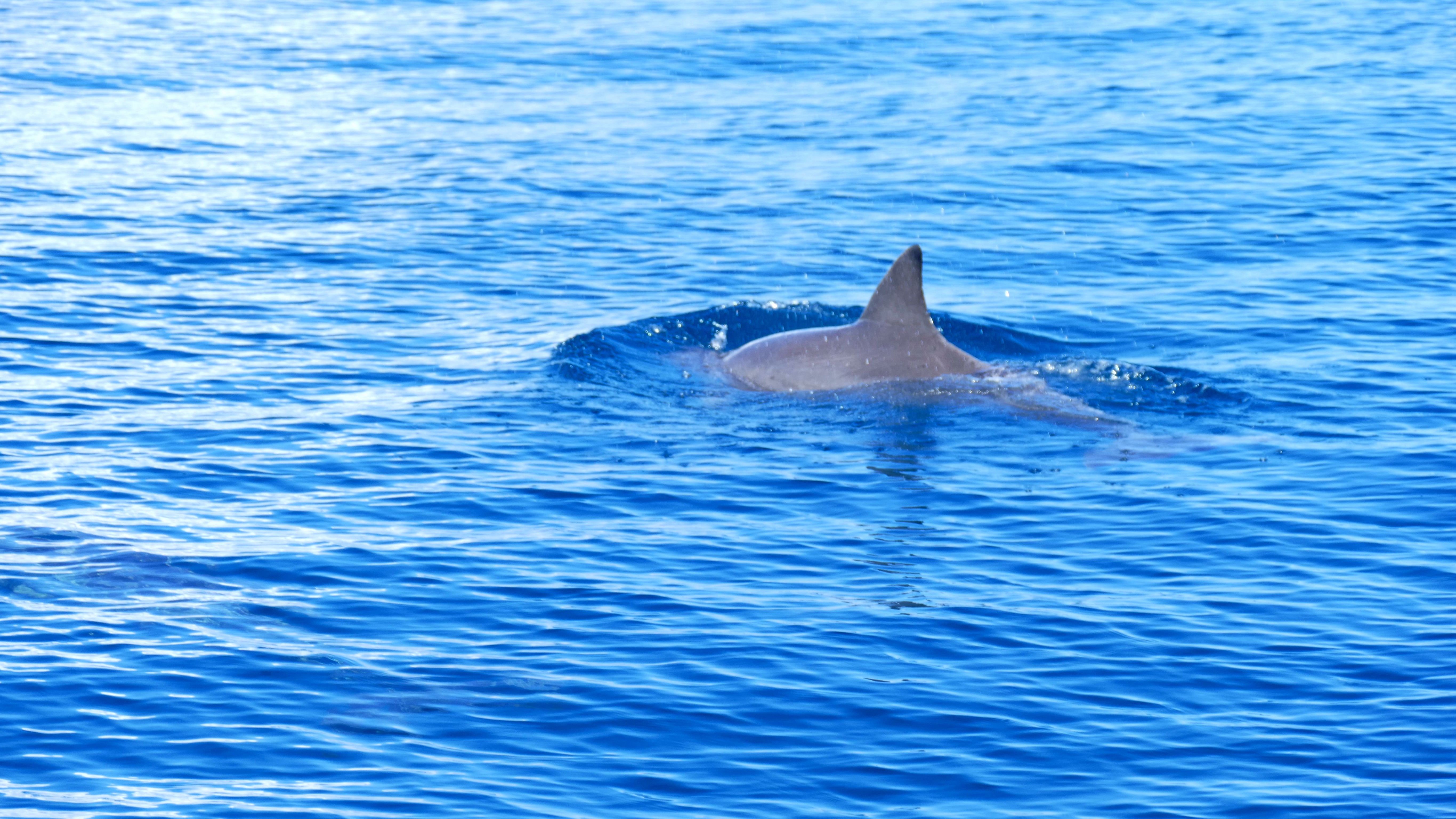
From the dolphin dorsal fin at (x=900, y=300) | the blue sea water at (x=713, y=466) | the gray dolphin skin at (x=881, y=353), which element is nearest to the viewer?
the blue sea water at (x=713, y=466)

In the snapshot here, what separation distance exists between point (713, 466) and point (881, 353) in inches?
125

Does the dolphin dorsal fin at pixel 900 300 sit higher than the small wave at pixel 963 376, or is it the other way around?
the dolphin dorsal fin at pixel 900 300

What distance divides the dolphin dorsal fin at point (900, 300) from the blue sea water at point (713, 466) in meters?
1.12

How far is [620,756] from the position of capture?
11984mm

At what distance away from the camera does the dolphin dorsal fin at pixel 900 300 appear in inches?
806

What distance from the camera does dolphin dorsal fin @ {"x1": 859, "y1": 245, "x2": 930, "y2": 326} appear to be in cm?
2048


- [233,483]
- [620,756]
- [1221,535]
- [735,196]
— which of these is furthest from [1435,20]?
[620,756]

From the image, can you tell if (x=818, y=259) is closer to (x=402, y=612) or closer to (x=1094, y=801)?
(x=402, y=612)

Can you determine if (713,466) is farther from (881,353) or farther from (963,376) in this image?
(963,376)

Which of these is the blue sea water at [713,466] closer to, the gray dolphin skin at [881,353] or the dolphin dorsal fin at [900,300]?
the gray dolphin skin at [881,353]

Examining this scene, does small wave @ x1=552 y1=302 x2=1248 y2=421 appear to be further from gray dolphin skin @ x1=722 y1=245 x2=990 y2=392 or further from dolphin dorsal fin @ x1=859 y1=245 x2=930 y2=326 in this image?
dolphin dorsal fin @ x1=859 y1=245 x2=930 y2=326

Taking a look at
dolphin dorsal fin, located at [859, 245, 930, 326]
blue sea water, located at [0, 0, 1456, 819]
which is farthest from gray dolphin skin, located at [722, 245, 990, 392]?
blue sea water, located at [0, 0, 1456, 819]

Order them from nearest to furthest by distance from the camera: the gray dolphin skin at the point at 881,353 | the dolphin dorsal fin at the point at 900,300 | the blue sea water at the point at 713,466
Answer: the blue sea water at the point at 713,466, the dolphin dorsal fin at the point at 900,300, the gray dolphin skin at the point at 881,353

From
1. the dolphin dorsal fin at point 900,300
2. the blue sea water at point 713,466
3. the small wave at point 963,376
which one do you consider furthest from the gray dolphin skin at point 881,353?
the blue sea water at point 713,466
